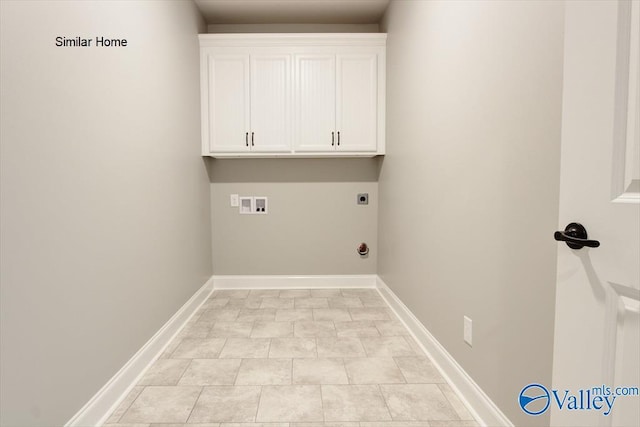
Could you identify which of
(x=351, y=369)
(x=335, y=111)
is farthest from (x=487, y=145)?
(x=335, y=111)

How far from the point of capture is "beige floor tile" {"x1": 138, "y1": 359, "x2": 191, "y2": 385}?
219 cm

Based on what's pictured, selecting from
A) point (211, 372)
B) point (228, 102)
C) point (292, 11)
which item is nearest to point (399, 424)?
point (211, 372)

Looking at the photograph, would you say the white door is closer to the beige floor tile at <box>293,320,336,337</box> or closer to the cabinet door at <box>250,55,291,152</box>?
the beige floor tile at <box>293,320,336,337</box>

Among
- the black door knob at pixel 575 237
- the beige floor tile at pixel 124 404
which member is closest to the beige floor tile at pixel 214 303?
the beige floor tile at pixel 124 404

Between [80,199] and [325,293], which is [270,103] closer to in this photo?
[325,293]

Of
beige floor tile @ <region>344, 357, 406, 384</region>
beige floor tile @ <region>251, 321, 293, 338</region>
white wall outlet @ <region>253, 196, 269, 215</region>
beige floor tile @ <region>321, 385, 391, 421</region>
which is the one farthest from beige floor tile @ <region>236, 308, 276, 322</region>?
beige floor tile @ <region>321, 385, 391, 421</region>

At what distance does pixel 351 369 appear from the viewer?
7.61 feet

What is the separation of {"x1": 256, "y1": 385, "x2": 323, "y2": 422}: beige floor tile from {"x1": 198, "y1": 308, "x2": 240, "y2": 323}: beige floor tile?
1268mm

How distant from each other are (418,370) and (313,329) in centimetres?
94

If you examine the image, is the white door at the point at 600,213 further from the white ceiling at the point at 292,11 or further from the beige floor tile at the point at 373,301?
the white ceiling at the point at 292,11

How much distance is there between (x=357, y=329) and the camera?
299cm

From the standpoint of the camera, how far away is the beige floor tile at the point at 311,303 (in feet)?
11.8

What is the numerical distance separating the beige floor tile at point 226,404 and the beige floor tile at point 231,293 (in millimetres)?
1887

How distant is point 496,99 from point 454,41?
2.06ft
